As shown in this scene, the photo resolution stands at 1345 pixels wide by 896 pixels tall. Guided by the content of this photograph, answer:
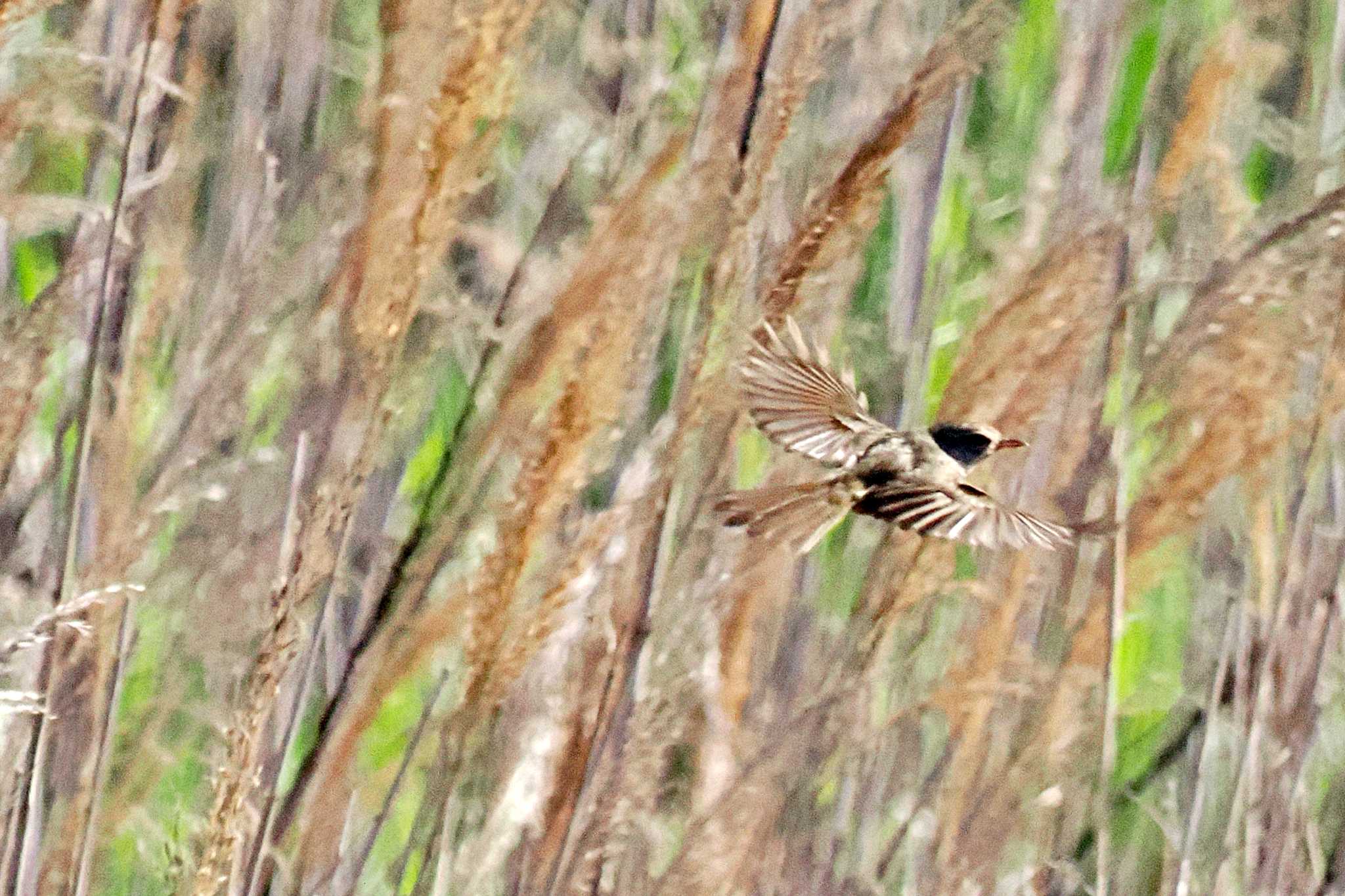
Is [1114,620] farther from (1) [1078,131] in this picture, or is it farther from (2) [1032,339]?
(1) [1078,131]

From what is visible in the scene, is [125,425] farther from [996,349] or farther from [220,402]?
[996,349]

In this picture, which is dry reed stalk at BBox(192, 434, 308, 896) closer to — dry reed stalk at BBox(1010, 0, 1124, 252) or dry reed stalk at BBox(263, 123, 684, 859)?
dry reed stalk at BBox(263, 123, 684, 859)

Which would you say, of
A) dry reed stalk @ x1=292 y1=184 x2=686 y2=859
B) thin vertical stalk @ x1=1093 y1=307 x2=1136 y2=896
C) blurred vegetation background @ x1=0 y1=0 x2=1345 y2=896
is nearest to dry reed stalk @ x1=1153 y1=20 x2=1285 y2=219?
blurred vegetation background @ x1=0 y1=0 x2=1345 y2=896

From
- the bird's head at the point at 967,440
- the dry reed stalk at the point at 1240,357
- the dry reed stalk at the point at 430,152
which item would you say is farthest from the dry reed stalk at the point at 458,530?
the dry reed stalk at the point at 1240,357

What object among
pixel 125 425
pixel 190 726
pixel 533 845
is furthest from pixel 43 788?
pixel 533 845

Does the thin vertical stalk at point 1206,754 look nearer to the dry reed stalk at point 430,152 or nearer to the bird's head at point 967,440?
the bird's head at point 967,440

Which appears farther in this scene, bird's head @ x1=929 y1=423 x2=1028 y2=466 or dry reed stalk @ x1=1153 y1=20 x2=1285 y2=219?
dry reed stalk @ x1=1153 y1=20 x2=1285 y2=219
